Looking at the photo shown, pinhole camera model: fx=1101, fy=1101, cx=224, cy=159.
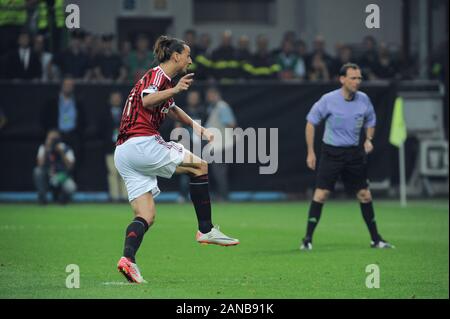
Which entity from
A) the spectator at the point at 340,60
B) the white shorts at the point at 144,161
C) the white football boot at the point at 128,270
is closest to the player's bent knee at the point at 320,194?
the white shorts at the point at 144,161

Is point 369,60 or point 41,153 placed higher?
point 369,60

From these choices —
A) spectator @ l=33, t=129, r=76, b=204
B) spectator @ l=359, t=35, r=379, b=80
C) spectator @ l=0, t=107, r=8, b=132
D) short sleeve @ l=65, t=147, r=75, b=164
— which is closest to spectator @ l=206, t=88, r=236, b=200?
short sleeve @ l=65, t=147, r=75, b=164

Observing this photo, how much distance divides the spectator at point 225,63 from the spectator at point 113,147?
2357mm

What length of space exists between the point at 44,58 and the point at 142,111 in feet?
47.4

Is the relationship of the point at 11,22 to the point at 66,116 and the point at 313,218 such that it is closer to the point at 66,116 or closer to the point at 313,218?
the point at 66,116

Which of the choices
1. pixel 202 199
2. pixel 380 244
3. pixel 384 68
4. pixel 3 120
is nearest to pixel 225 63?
pixel 384 68

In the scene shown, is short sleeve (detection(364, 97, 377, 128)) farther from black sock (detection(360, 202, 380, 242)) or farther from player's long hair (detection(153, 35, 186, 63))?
player's long hair (detection(153, 35, 186, 63))

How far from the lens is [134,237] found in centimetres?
1064

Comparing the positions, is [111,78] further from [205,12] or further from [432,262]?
[432,262]

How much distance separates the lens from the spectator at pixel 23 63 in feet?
78.7

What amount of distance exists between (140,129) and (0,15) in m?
14.9

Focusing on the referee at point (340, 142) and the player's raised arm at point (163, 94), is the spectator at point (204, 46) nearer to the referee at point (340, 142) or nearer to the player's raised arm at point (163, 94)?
the referee at point (340, 142)

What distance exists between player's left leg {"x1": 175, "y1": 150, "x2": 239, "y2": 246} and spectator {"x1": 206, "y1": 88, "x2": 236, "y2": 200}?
12.7m
